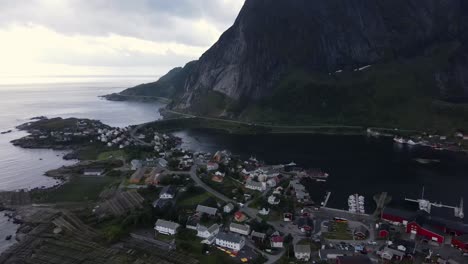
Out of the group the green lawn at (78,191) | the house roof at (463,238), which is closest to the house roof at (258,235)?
the house roof at (463,238)

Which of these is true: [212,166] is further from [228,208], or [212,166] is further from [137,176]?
[228,208]

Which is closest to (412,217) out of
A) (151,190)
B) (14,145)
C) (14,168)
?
(151,190)

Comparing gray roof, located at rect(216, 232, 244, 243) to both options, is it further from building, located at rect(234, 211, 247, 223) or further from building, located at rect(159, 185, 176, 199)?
building, located at rect(159, 185, 176, 199)

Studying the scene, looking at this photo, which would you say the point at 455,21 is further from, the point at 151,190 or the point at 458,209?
the point at 151,190

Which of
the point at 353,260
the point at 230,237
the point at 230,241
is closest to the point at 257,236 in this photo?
the point at 230,237

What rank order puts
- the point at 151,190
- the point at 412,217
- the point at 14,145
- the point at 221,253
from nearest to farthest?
1. the point at 221,253
2. the point at 412,217
3. the point at 151,190
4. the point at 14,145

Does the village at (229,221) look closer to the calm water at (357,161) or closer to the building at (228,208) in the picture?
the building at (228,208)

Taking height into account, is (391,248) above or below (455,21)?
below
